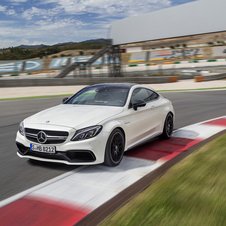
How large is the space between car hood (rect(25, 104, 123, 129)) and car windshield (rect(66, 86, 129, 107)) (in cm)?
30

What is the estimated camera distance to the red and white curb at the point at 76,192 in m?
3.68

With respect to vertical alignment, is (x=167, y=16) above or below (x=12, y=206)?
above

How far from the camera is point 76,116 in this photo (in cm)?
530

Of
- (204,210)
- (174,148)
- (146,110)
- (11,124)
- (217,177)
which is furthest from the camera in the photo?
(11,124)

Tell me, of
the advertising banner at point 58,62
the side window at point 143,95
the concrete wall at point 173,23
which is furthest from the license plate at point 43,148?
the advertising banner at point 58,62

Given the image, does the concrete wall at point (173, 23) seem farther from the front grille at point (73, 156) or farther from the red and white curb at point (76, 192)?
the front grille at point (73, 156)

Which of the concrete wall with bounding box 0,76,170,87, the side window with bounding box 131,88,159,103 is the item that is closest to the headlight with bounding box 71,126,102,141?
the side window with bounding box 131,88,159,103

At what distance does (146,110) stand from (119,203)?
2768mm

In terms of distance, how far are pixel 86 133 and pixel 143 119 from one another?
5.55 feet

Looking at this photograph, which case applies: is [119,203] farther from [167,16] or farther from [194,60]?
[194,60]

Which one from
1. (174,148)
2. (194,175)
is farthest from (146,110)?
(194,175)

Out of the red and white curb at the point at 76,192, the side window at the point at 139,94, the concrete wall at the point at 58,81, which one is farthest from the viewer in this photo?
the concrete wall at the point at 58,81

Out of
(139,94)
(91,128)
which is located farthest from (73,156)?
(139,94)

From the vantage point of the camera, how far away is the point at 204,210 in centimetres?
352
